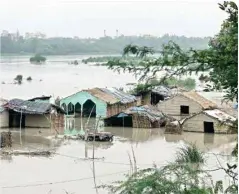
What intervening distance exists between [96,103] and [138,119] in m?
1.72

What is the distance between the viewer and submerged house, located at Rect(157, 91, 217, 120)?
1539 centimetres

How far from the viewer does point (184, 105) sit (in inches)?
623

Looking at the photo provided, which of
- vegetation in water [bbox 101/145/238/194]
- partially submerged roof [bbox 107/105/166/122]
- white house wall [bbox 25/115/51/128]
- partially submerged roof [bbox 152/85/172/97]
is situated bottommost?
white house wall [bbox 25/115/51/128]

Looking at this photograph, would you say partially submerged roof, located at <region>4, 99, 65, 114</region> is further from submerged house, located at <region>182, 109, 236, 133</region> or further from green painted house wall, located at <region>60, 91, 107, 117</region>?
submerged house, located at <region>182, 109, 236, 133</region>

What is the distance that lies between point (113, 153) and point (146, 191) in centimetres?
788

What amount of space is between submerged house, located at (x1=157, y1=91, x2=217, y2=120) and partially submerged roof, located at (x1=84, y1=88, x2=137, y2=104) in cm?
112

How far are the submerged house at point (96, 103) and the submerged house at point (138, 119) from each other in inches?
27.2

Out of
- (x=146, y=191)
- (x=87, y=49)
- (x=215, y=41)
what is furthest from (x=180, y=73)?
(x=87, y=49)

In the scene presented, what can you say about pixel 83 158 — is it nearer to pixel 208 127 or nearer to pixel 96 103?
pixel 208 127

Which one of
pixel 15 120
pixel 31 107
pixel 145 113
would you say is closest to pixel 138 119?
pixel 145 113

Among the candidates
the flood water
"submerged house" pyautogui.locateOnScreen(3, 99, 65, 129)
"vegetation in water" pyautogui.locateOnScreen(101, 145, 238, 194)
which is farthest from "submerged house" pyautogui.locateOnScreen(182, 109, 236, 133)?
"vegetation in water" pyautogui.locateOnScreen(101, 145, 238, 194)

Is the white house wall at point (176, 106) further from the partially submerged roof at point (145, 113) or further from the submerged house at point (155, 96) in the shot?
the submerged house at point (155, 96)

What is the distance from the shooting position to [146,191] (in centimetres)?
299

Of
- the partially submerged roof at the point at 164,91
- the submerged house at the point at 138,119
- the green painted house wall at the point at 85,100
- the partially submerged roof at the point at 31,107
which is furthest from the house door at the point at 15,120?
the partially submerged roof at the point at 164,91
